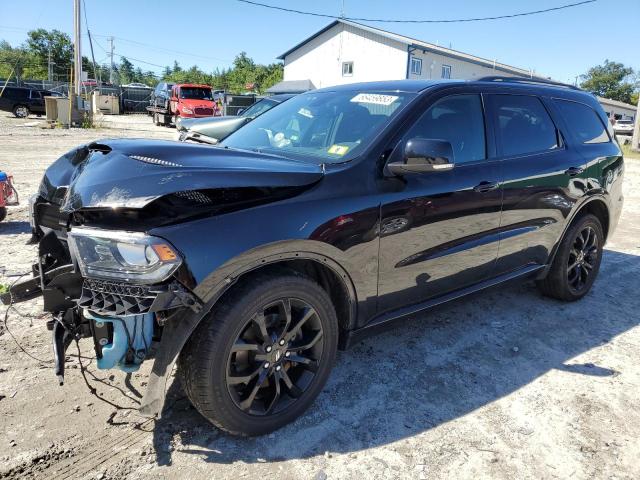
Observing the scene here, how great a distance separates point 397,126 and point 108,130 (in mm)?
21267

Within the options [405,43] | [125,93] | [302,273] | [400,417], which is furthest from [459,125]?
[125,93]

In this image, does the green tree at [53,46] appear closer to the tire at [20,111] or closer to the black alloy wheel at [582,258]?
the tire at [20,111]

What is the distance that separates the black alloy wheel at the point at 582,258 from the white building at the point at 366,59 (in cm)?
2751

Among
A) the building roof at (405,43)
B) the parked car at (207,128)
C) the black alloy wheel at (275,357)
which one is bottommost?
the black alloy wheel at (275,357)

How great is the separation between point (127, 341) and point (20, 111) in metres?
30.7

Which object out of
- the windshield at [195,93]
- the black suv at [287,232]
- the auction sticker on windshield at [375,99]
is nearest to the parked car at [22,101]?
the windshield at [195,93]

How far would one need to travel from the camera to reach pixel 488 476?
233 cm

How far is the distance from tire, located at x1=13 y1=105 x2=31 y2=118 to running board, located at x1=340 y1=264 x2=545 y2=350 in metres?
30.6

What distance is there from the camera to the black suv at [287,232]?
6.80ft

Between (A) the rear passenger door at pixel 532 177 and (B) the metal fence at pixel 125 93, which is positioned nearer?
(A) the rear passenger door at pixel 532 177

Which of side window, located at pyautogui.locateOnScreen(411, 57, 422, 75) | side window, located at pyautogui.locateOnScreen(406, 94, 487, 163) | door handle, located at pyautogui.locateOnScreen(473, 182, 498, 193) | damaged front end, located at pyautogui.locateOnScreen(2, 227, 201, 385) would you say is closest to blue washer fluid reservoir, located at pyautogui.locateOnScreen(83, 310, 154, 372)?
damaged front end, located at pyautogui.locateOnScreen(2, 227, 201, 385)

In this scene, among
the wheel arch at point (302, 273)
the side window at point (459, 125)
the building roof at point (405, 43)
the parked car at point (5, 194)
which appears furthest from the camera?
the building roof at point (405, 43)

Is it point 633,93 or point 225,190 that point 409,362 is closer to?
point 225,190

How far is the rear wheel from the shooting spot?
27172mm
